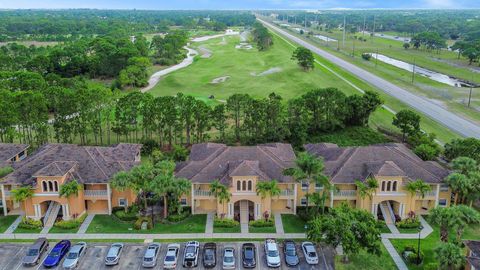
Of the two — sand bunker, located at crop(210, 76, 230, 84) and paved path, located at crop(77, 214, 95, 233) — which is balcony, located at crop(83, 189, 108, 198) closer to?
paved path, located at crop(77, 214, 95, 233)

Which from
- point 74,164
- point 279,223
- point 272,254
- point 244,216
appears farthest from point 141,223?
point 272,254

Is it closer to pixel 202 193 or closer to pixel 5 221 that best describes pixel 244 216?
pixel 202 193

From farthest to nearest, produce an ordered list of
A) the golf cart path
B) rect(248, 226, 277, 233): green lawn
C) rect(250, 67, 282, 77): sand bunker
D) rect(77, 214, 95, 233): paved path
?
rect(250, 67, 282, 77): sand bunker
the golf cart path
rect(77, 214, 95, 233): paved path
rect(248, 226, 277, 233): green lawn

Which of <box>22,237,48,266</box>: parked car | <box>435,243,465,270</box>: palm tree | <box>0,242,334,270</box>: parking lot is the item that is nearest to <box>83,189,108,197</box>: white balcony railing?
<box>0,242,334,270</box>: parking lot

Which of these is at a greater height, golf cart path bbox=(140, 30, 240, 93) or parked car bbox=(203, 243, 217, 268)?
golf cart path bbox=(140, 30, 240, 93)

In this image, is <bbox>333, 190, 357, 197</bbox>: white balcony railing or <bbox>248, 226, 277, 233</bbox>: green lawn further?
<bbox>333, 190, 357, 197</bbox>: white balcony railing

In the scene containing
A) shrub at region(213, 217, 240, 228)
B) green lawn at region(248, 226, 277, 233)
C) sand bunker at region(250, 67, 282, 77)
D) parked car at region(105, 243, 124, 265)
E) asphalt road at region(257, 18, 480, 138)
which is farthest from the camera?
sand bunker at region(250, 67, 282, 77)

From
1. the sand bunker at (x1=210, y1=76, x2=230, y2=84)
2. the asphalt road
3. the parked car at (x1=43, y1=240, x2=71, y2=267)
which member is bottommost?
the parked car at (x1=43, y1=240, x2=71, y2=267)
